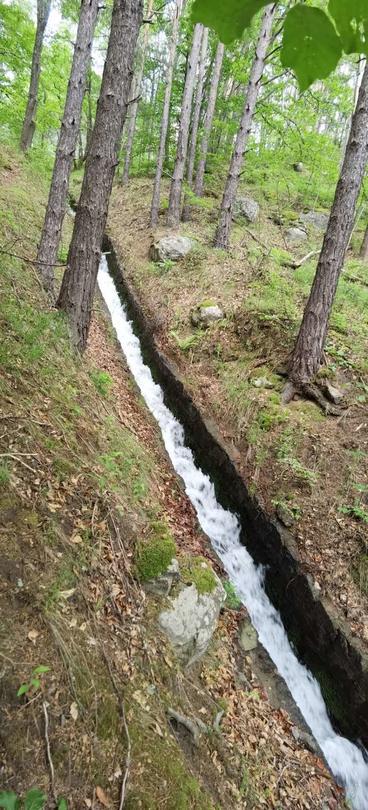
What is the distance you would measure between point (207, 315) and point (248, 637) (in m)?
5.92

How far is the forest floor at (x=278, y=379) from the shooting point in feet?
15.5

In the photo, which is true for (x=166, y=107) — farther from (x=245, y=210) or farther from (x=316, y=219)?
(x=316, y=219)

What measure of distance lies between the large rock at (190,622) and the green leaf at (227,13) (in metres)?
3.51

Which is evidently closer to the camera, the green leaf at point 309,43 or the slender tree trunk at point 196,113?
the green leaf at point 309,43

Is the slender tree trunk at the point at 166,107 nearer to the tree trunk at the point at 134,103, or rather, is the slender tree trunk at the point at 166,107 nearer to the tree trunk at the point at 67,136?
the tree trunk at the point at 134,103

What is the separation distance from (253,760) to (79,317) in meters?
4.85

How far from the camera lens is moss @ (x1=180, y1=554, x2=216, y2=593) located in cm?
376

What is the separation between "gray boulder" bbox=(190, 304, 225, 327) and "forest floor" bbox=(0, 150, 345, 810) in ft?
12.6

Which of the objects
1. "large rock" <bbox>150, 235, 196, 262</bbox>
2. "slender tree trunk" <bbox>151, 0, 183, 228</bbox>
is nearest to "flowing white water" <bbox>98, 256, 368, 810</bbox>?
"large rock" <bbox>150, 235, 196, 262</bbox>

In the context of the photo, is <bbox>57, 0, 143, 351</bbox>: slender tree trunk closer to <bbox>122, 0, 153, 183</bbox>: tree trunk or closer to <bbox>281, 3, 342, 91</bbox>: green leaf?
<bbox>281, 3, 342, 91</bbox>: green leaf

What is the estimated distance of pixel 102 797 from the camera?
2.02m

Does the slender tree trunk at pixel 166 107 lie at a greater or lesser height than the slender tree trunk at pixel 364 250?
greater

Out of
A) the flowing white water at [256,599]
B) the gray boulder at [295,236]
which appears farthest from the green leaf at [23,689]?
the gray boulder at [295,236]

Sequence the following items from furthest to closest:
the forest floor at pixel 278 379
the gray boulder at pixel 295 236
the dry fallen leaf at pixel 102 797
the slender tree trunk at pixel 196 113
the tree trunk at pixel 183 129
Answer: the slender tree trunk at pixel 196 113 < the gray boulder at pixel 295 236 < the tree trunk at pixel 183 129 < the forest floor at pixel 278 379 < the dry fallen leaf at pixel 102 797
